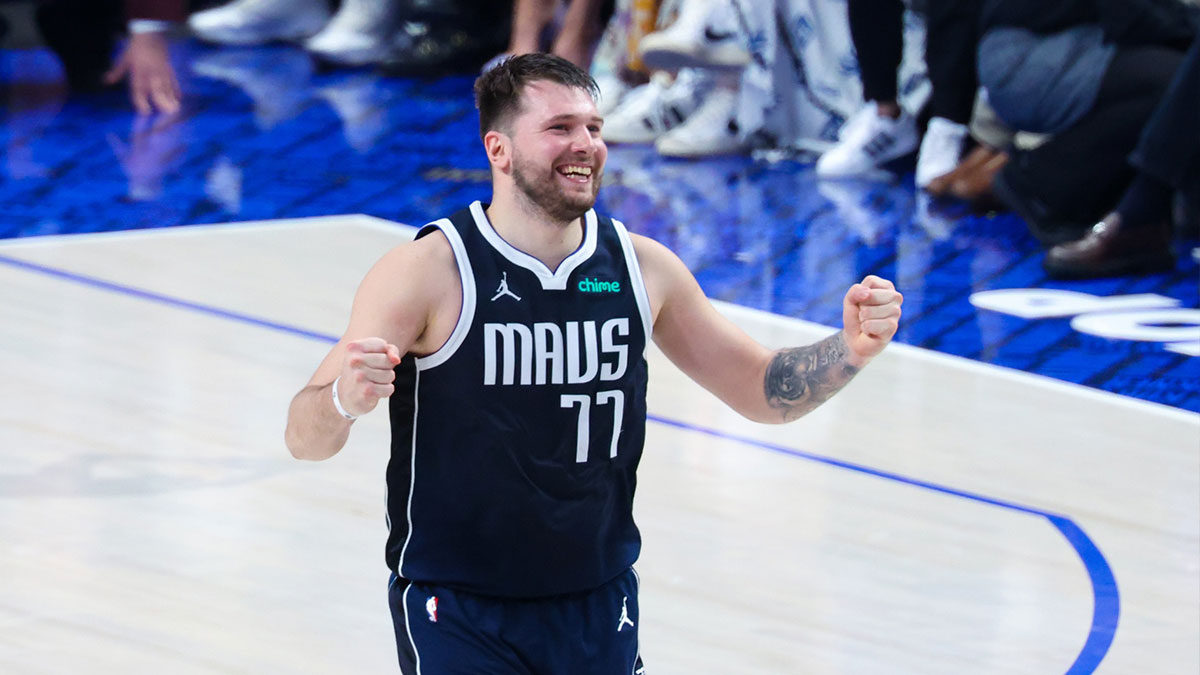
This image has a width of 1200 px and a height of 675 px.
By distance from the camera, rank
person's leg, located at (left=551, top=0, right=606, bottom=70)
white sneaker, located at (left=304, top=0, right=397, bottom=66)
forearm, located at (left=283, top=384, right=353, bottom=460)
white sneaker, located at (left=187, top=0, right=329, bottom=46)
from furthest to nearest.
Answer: white sneaker, located at (left=187, top=0, right=329, bottom=46), white sneaker, located at (left=304, top=0, right=397, bottom=66), person's leg, located at (left=551, top=0, right=606, bottom=70), forearm, located at (left=283, top=384, right=353, bottom=460)

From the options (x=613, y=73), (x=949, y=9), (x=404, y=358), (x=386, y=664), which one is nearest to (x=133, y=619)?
(x=386, y=664)

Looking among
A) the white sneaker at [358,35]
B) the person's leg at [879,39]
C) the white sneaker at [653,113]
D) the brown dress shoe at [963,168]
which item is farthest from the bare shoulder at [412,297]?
the white sneaker at [358,35]

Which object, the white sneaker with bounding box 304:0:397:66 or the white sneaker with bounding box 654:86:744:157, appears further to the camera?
the white sneaker with bounding box 304:0:397:66

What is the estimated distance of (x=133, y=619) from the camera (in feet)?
9.75

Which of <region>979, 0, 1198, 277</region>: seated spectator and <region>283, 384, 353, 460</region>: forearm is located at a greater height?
<region>283, 384, 353, 460</region>: forearm

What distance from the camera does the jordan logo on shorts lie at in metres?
2.26

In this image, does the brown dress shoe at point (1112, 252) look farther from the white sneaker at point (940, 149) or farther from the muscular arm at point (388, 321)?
the muscular arm at point (388, 321)

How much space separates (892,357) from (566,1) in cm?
521

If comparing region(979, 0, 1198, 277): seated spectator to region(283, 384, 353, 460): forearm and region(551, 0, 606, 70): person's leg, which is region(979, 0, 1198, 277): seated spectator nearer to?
region(551, 0, 606, 70): person's leg

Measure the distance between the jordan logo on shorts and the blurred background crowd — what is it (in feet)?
11.5

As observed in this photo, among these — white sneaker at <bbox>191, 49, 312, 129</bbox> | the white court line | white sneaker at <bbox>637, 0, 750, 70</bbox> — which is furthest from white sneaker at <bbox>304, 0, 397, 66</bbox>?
the white court line

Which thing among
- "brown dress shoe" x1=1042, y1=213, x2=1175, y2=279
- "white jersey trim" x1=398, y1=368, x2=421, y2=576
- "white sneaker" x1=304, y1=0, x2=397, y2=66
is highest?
"white jersey trim" x1=398, y1=368, x2=421, y2=576

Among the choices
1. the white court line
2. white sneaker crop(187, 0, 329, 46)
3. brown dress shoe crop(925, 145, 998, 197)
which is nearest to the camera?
the white court line

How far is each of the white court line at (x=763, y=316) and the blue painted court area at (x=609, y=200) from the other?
79mm
